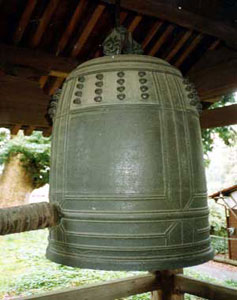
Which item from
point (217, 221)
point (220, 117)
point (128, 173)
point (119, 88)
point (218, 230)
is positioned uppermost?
point (220, 117)

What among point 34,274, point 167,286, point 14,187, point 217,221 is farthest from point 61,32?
point 217,221

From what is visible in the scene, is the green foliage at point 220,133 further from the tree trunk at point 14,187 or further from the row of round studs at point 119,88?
the tree trunk at point 14,187

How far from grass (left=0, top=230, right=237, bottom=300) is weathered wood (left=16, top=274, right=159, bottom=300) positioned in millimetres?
2500

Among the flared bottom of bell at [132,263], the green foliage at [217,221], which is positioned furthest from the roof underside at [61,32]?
the green foliage at [217,221]

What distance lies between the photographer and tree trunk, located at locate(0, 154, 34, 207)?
8477 millimetres

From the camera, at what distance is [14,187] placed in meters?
8.65

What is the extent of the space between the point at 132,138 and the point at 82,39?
1.72 meters

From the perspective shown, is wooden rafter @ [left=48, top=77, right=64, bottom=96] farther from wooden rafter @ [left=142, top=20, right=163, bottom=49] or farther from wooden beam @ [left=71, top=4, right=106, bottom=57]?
wooden rafter @ [left=142, top=20, right=163, bottom=49]

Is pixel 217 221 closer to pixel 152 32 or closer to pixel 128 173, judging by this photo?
pixel 152 32

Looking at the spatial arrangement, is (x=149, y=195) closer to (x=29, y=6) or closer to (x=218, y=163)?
(x=29, y=6)

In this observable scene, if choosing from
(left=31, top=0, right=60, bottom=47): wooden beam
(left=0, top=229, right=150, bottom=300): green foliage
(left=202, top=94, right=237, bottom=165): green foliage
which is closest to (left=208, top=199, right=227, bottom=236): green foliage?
(left=0, top=229, right=150, bottom=300): green foliage

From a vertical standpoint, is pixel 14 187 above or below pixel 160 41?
below

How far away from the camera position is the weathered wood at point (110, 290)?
9.30 ft

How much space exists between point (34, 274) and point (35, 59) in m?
5.28
